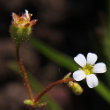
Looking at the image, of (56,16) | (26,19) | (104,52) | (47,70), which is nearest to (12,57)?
(47,70)

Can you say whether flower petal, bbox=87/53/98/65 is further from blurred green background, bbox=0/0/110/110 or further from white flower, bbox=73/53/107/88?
blurred green background, bbox=0/0/110/110

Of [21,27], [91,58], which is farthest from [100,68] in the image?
[21,27]

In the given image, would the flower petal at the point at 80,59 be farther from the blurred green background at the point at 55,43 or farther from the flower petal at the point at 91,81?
the blurred green background at the point at 55,43

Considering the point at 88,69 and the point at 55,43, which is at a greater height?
the point at 88,69

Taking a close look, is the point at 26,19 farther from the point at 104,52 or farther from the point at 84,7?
the point at 84,7

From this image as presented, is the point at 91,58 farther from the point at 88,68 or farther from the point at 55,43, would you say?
the point at 55,43

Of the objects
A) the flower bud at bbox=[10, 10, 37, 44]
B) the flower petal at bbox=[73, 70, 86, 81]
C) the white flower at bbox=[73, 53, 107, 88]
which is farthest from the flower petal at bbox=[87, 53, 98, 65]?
the flower bud at bbox=[10, 10, 37, 44]
